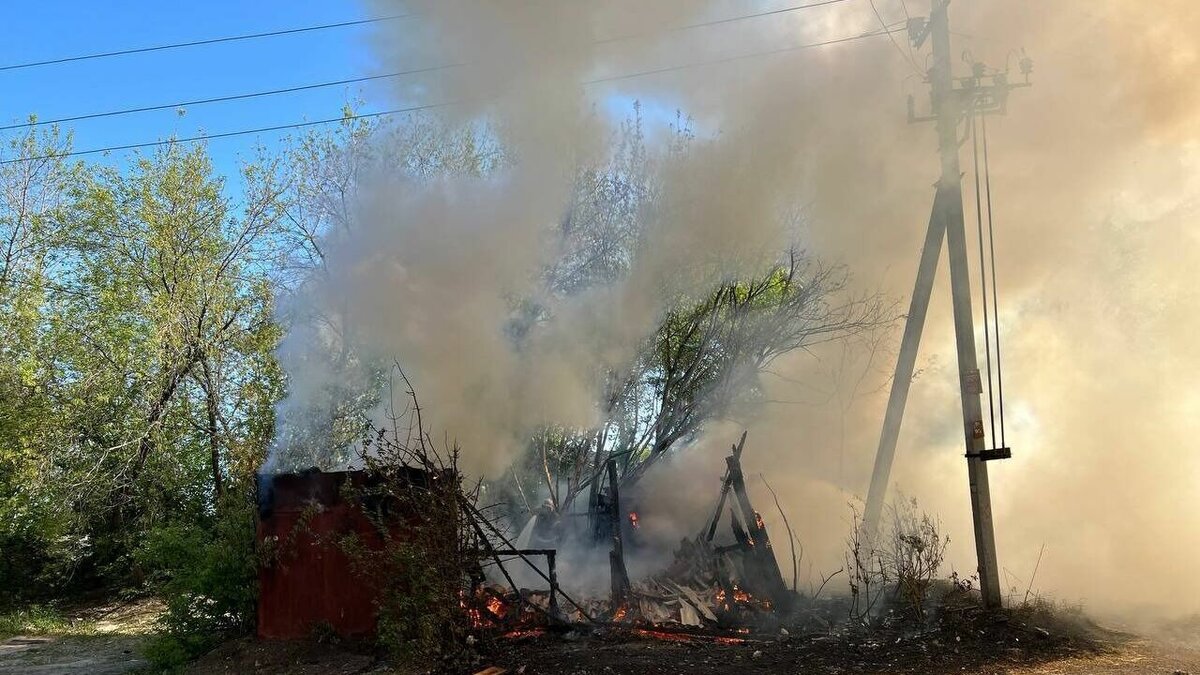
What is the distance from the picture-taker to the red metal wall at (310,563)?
828 cm

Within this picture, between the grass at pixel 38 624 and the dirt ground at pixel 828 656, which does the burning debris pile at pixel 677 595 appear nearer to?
the dirt ground at pixel 828 656

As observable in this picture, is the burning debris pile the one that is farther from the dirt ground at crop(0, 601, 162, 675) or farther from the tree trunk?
the tree trunk

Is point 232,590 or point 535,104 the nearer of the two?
point 232,590

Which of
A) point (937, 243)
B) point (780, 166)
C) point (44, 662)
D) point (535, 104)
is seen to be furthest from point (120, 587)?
point (937, 243)

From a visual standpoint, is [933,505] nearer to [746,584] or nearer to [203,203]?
[746,584]

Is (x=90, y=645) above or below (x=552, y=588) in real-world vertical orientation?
below

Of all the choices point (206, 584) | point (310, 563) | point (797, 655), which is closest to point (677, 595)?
point (797, 655)

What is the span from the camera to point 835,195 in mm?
9727

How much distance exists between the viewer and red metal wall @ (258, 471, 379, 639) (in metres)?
8.28

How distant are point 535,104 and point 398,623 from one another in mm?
5848

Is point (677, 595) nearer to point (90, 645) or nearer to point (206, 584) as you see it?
point (206, 584)

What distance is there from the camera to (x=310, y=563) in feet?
28.0

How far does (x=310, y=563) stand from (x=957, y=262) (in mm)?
7225

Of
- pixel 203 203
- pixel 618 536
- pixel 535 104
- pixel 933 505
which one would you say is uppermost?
pixel 203 203
